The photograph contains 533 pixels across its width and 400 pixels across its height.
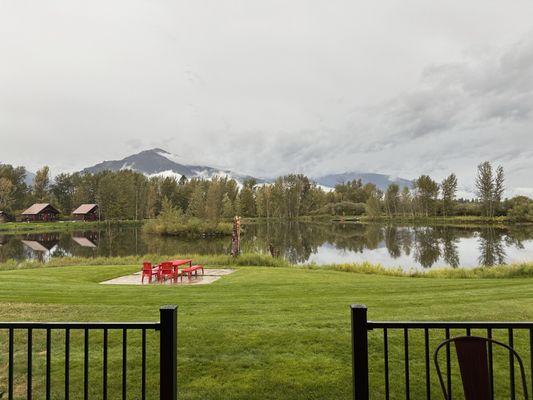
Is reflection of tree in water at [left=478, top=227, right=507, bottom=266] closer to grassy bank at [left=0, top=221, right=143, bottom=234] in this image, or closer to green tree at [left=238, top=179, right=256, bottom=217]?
grassy bank at [left=0, top=221, right=143, bottom=234]

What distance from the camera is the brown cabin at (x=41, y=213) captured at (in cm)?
6844

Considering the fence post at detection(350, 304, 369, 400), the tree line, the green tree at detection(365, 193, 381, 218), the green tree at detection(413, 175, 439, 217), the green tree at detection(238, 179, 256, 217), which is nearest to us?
the fence post at detection(350, 304, 369, 400)

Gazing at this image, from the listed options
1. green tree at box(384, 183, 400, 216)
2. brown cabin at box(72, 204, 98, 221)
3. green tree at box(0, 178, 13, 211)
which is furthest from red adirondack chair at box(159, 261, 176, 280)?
green tree at box(384, 183, 400, 216)

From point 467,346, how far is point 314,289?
762cm

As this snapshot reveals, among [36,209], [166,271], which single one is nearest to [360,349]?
[166,271]

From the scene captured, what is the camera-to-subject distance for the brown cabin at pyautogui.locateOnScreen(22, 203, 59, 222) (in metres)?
68.4

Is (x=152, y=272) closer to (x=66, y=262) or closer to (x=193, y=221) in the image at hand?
(x=66, y=262)

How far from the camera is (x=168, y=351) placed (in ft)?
9.80

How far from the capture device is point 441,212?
75062 mm

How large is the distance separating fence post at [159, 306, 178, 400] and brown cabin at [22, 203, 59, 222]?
3132 inches

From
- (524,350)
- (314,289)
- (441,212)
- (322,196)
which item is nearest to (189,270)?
(314,289)

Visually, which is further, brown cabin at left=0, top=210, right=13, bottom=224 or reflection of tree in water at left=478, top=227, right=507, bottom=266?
brown cabin at left=0, top=210, right=13, bottom=224

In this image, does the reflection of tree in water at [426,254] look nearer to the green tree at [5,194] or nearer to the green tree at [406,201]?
the green tree at [406,201]

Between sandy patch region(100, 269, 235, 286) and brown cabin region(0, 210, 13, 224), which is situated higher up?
brown cabin region(0, 210, 13, 224)
